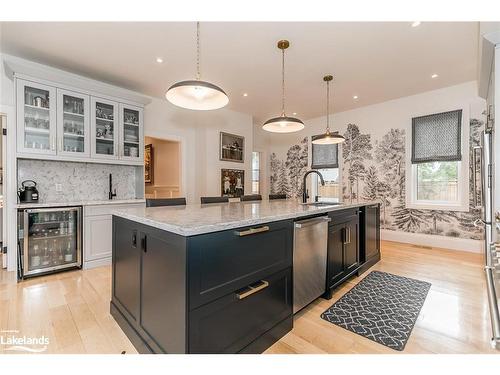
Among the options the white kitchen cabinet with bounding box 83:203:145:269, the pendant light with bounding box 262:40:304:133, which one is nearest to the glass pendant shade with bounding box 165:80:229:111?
the pendant light with bounding box 262:40:304:133

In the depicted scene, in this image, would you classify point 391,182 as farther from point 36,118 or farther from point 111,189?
point 36,118

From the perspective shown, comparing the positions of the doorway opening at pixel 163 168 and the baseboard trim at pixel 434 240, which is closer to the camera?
the baseboard trim at pixel 434 240

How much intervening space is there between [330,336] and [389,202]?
3.89m

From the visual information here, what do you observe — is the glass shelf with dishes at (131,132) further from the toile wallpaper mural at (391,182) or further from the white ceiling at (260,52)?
the toile wallpaper mural at (391,182)

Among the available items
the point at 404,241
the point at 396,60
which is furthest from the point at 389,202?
the point at 396,60

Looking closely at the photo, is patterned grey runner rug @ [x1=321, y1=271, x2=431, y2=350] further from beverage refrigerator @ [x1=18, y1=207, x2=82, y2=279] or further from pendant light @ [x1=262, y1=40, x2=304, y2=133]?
beverage refrigerator @ [x1=18, y1=207, x2=82, y2=279]

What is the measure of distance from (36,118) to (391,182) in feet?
19.6

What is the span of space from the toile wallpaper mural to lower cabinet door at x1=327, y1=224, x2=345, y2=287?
1776mm

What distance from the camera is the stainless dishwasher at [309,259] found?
1.88 meters

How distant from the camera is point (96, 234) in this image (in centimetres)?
325

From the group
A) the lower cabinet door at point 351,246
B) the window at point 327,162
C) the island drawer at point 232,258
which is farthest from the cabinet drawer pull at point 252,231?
the window at point 327,162

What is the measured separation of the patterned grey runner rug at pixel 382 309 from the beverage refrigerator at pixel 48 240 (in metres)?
3.25

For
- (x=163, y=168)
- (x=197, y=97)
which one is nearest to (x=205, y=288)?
(x=197, y=97)
